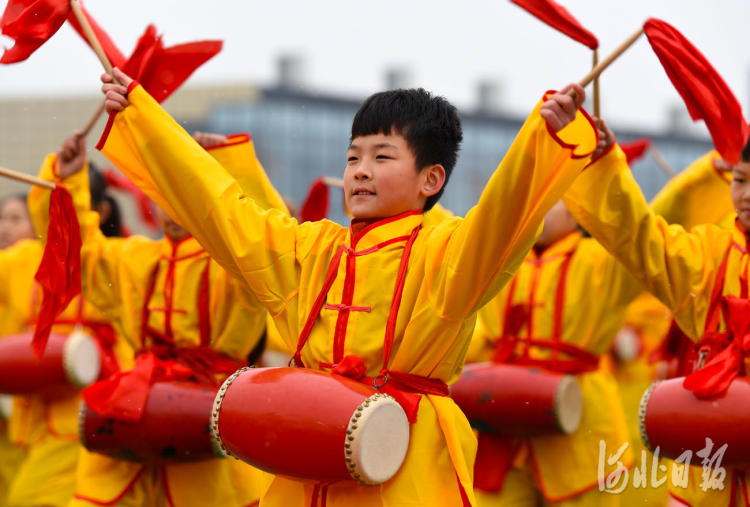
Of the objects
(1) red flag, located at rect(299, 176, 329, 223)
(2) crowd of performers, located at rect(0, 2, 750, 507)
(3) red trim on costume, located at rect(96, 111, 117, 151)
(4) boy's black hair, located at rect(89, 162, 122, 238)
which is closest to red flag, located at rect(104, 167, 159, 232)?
(4) boy's black hair, located at rect(89, 162, 122, 238)

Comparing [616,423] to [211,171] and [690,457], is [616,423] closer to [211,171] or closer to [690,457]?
[690,457]

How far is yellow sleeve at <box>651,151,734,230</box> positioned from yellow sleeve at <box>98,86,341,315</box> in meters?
1.83

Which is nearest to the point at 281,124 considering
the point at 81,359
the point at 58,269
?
the point at 81,359

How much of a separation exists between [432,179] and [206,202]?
1.93 ft

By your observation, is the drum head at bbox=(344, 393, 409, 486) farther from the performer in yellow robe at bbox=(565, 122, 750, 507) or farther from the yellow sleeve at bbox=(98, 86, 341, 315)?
the performer in yellow robe at bbox=(565, 122, 750, 507)

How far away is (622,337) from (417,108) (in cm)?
561

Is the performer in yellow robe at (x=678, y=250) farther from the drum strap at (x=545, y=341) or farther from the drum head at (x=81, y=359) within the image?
the drum head at (x=81, y=359)

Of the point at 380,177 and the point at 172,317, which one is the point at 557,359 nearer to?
the point at 172,317

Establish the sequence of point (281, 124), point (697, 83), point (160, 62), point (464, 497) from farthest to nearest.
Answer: point (281, 124)
point (160, 62)
point (697, 83)
point (464, 497)

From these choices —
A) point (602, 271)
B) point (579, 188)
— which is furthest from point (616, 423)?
point (579, 188)

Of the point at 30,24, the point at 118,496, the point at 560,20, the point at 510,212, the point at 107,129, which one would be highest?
the point at 560,20

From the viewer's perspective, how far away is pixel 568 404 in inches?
157

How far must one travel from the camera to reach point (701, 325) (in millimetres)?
3338

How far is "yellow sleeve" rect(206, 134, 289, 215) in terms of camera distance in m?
3.57
